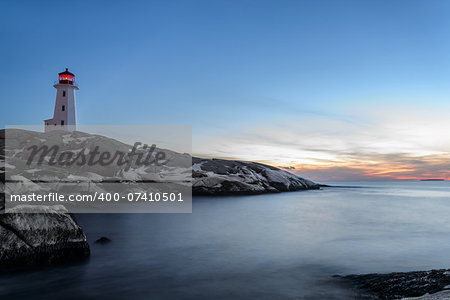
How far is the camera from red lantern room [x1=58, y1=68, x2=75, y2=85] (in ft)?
185

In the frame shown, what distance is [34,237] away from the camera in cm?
880

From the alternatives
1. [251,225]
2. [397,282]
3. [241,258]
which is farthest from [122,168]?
[397,282]

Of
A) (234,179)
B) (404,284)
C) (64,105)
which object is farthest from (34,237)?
(64,105)

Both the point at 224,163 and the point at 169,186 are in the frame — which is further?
the point at 224,163

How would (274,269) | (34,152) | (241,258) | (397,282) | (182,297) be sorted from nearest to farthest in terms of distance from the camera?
1. (397,282)
2. (182,297)
3. (274,269)
4. (241,258)
5. (34,152)

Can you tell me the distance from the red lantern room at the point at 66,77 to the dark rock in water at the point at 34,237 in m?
55.8

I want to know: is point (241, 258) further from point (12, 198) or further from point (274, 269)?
point (12, 198)

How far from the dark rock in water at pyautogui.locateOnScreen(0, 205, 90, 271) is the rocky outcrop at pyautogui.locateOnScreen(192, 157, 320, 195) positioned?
35819 mm

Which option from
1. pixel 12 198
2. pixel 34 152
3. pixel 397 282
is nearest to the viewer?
pixel 397 282

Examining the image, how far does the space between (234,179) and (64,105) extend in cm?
3738

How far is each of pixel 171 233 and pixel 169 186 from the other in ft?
87.3

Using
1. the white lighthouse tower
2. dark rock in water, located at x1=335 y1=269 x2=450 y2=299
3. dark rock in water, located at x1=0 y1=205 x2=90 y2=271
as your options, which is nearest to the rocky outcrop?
the white lighthouse tower

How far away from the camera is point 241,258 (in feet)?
37.2

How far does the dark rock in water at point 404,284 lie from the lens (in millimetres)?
5930
